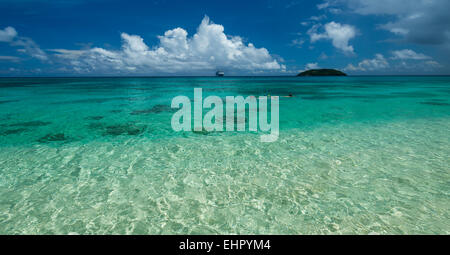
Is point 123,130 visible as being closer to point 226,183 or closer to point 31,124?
point 31,124

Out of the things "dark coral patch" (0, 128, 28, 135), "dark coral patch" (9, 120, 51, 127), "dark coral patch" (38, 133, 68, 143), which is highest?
"dark coral patch" (9, 120, 51, 127)

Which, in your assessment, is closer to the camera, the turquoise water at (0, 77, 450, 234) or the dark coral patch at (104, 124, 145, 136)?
the turquoise water at (0, 77, 450, 234)

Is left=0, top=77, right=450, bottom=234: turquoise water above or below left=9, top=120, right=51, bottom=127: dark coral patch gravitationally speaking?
below

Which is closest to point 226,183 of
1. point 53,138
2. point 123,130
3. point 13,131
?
point 123,130

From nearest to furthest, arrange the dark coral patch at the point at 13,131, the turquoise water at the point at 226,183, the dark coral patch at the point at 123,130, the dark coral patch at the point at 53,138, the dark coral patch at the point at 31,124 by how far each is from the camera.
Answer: the turquoise water at the point at 226,183 → the dark coral patch at the point at 53,138 → the dark coral patch at the point at 123,130 → the dark coral patch at the point at 13,131 → the dark coral patch at the point at 31,124

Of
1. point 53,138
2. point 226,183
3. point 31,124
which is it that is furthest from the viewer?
point 31,124

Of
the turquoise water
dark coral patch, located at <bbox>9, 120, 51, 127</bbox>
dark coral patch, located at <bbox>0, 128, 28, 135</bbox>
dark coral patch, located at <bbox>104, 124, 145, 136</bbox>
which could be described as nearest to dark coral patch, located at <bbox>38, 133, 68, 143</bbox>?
the turquoise water

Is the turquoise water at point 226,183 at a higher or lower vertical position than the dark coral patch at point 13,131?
lower

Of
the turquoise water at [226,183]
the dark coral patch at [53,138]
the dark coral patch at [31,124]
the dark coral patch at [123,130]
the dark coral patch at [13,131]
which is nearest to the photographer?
the turquoise water at [226,183]

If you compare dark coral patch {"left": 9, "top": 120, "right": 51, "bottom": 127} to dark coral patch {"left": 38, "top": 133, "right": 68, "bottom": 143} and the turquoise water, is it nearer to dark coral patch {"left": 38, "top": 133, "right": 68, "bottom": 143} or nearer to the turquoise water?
the turquoise water

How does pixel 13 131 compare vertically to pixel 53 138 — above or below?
above

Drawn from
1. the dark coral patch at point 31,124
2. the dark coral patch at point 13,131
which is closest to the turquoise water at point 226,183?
the dark coral patch at point 13,131

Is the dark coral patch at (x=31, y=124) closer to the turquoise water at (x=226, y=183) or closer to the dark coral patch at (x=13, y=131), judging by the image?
the dark coral patch at (x=13, y=131)
